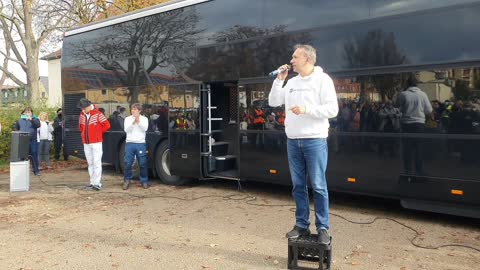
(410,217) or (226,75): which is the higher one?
(226,75)

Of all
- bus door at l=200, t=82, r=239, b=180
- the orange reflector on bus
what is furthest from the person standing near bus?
bus door at l=200, t=82, r=239, b=180

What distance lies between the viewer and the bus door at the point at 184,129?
9320 millimetres

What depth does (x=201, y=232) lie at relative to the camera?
5.99 meters

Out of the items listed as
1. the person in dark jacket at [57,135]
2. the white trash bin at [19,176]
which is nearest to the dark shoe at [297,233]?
the white trash bin at [19,176]

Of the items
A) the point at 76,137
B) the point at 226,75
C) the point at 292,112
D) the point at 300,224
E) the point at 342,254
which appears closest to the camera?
the point at 292,112

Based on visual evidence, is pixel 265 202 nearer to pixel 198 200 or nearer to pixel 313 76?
pixel 198 200

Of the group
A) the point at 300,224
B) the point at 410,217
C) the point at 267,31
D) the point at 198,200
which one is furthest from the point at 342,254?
the point at 267,31

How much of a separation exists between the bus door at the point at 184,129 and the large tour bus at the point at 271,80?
23 mm

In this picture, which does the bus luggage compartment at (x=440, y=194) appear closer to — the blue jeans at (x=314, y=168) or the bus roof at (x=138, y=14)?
the blue jeans at (x=314, y=168)

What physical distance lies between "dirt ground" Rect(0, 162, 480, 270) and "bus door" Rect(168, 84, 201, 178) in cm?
67

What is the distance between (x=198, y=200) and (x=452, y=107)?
176 inches

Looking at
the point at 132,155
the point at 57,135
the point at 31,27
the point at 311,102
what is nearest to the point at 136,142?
the point at 132,155

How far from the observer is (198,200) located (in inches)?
325

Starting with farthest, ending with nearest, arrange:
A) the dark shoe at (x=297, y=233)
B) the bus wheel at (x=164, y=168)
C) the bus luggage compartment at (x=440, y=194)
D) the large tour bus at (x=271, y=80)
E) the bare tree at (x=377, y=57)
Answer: the bus wheel at (x=164, y=168)
the bare tree at (x=377, y=57)
the large tour bus at (x=271, y=80)
the bus luggage compartment at (x=440, y=194)
the dark shoe at (x=297, y=233)
